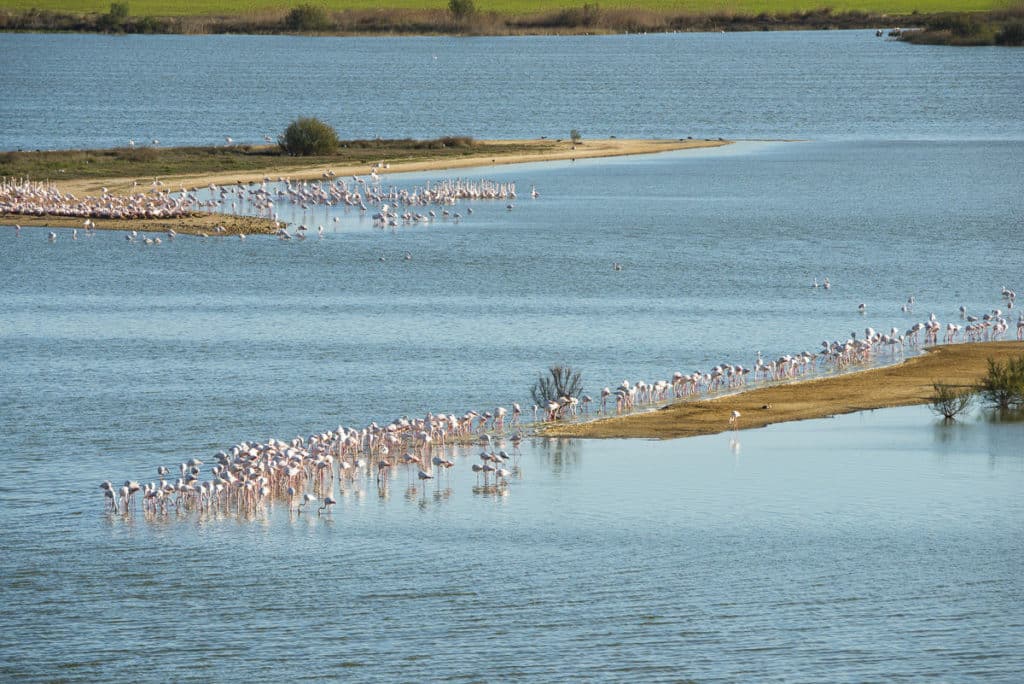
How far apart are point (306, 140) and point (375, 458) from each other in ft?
185

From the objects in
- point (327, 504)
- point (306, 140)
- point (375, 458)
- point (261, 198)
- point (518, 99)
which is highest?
point (518, 99)

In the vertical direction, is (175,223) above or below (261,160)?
below

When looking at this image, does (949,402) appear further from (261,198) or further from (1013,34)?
(1013,34)

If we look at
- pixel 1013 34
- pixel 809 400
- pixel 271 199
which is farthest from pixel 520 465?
pixel 1013 34

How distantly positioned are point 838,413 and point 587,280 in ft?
61.5

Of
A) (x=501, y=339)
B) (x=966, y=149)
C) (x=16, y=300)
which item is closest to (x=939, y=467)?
(x=501, y=339)

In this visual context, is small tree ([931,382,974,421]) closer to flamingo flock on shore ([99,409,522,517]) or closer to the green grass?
flamingo flock on shore ([99,409,522,517])

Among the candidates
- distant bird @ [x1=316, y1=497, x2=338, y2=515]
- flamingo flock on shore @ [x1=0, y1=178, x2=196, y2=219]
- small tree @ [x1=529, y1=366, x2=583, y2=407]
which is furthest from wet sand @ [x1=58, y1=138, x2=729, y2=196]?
distant bird @ [x1=316, y1=497, x2=338, y2=515]

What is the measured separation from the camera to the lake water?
64.7 ft

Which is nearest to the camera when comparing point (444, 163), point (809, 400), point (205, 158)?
point (809, 400)

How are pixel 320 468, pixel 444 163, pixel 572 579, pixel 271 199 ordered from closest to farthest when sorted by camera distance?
pixel 572 579
pixel 320 468
pixel 271 199
pixel 444 163

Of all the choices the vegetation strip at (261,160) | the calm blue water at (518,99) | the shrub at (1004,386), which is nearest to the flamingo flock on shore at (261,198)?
the vegetation strip at (261,160)

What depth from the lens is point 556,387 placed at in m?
31.5

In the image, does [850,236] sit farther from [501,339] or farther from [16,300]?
[16,300]
